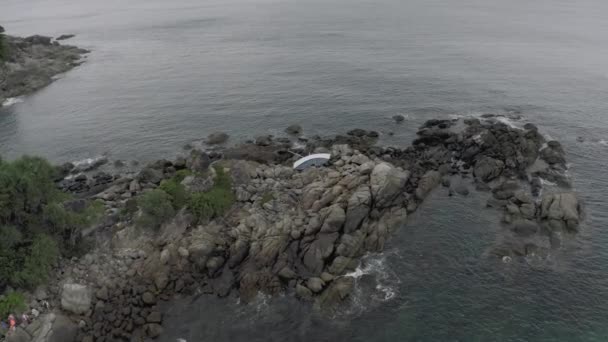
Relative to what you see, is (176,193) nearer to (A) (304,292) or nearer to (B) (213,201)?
(B) (213,201)

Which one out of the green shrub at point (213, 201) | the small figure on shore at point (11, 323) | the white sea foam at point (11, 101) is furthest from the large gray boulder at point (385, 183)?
the white sea foam at point (11, 101)

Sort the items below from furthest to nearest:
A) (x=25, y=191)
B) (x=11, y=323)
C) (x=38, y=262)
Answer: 1. (x=25, y=191)
2. (x=38, y=262)
3. (x=11, y=323)

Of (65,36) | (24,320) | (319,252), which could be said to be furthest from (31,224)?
(65,36)

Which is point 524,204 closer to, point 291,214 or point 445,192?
point 445,192

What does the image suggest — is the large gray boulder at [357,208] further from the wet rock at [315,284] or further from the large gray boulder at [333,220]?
the wet rock at [315,284]

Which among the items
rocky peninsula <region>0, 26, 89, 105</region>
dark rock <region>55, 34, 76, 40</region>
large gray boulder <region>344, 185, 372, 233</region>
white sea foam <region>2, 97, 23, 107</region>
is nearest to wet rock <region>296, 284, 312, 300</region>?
large gray boulder <region>344, 185, 372, 233</region>
